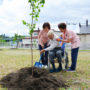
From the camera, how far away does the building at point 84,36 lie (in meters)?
41.5

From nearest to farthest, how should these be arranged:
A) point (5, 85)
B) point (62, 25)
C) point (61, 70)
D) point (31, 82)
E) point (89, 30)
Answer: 1. point (31, 82)
2. point (5, 85)
3. point (62, 25)
4. point (61, 70)
5. point (89, 30)

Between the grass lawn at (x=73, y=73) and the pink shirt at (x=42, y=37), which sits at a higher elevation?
the pink shirt at (x=42, y=37)

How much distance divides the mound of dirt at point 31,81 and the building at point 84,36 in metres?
37.1

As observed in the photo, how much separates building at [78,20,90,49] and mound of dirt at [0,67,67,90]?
37051mm

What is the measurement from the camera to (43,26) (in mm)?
5988

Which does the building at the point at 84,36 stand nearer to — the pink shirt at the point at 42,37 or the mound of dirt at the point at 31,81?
the pink shirt at the point at 42,37

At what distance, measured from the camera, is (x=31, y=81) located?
12.4ft

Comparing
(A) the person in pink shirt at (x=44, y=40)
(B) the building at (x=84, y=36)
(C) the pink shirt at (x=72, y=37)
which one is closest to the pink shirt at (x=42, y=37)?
(A) the person in pink shirt at (x=44, y=40)

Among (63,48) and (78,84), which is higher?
(63,48)

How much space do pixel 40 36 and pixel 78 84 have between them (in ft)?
8.69

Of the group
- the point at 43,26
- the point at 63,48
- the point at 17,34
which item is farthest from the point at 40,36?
the point at 17,34

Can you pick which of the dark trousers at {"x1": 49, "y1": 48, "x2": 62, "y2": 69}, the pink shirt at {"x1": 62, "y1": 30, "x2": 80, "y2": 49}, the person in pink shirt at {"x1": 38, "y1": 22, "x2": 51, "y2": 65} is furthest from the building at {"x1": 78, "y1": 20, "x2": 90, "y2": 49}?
the dark trousers at {"x1": 49, "y1": 48, "x2": 62, "y2": 69}

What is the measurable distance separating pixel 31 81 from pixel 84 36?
4202cm

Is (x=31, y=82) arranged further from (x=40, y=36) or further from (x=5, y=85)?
(x=40, y=36)
